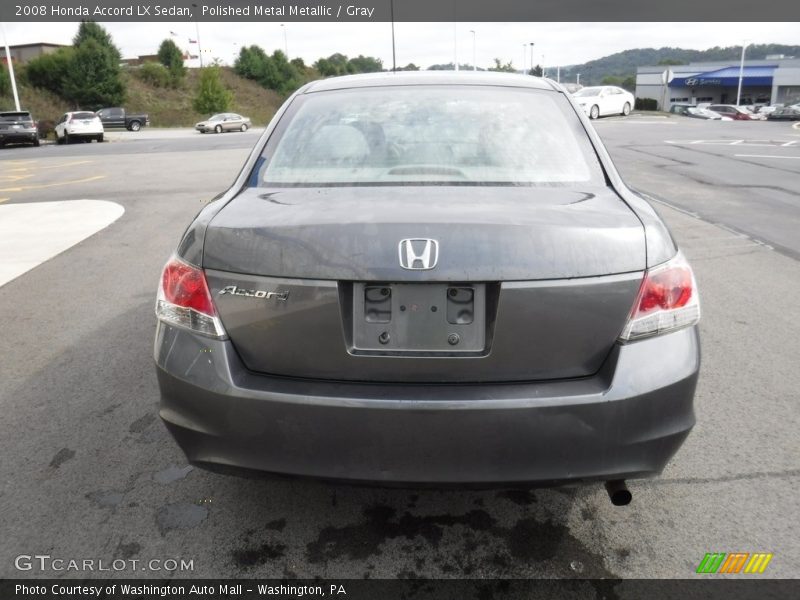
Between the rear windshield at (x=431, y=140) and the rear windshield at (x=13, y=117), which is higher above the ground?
the rear windshield at (x=431, y=140)

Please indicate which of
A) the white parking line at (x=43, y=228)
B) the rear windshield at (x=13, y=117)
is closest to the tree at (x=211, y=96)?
the rear windshield at (x=13, y=117)

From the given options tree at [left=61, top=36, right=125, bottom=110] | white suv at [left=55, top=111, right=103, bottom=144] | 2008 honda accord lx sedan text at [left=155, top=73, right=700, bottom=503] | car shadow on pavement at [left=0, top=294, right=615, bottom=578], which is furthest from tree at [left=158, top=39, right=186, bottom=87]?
2008 honda accord lx sedan text at [left=155, top=73, right=700, bottom=503]

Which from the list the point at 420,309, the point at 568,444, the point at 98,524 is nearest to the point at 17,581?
the point at 98,524

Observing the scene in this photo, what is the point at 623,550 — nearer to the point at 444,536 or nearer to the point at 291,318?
the point at 444,536

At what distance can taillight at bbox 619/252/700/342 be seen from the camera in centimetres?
210

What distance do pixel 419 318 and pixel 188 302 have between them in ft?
2.55

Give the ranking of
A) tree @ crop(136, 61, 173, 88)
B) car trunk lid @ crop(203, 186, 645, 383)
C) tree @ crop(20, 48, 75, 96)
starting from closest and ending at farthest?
car trunk lid @ crop(203, 186, 645, 383) → tree @ crop(20, 48, 75, 96) → tree @ crop(136, 61, 173, 88)

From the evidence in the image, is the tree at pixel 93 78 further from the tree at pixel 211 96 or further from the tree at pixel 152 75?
the tree at pixel 152 75

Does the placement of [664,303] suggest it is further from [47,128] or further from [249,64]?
[249,64]

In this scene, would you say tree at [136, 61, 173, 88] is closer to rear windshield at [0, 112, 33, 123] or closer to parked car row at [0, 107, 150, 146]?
parked car row at [0, 107, 150, 146]

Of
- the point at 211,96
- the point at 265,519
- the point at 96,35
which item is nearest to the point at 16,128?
the point at 96,35

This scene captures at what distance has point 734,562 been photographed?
7.73ft

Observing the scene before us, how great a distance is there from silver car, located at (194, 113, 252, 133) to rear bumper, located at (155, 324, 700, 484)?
4738cm

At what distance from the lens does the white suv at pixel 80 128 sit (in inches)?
1380
